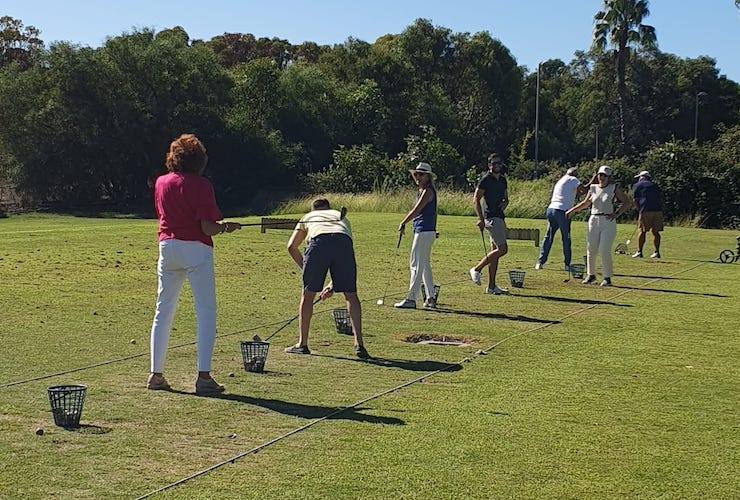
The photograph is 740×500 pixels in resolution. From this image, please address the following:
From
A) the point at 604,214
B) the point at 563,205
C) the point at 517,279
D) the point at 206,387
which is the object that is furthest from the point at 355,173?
the point at 206,387

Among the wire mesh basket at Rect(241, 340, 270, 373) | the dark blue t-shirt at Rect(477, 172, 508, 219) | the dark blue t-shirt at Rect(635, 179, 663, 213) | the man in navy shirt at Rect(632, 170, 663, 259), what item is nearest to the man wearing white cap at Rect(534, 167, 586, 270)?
the dark blue t-shirt at Rect(477, 172, 508, 219)

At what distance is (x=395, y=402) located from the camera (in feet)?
25.9

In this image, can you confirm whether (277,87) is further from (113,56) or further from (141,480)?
(141,480)

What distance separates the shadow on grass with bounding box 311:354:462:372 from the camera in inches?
369

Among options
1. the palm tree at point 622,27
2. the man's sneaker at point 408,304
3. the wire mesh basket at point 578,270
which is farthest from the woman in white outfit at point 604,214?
the palm tree at point 622,27

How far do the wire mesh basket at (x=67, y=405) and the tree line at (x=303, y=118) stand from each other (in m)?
38.5

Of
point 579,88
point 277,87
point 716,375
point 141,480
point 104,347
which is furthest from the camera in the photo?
point 579,88

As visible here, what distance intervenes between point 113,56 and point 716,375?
1996 inches

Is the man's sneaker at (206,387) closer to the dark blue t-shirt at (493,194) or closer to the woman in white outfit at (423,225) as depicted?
the woman in white outfit at (423,225)

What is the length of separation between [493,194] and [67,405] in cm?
915

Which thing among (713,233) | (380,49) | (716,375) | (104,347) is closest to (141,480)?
(104,347)

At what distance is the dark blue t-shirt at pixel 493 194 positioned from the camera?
14859mm

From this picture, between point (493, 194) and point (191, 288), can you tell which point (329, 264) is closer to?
point (191, 288)

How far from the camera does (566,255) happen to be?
18484mm
